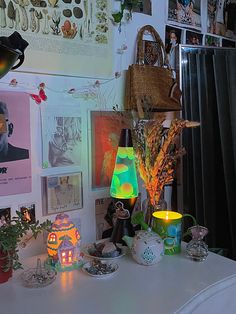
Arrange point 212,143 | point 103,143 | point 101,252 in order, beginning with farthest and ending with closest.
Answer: point 212,143 → point 103,143 → point 101,252

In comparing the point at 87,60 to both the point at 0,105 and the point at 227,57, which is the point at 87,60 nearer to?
the point at 0,105

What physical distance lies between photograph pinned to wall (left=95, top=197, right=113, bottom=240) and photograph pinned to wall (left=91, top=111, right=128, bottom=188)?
2.7 inches

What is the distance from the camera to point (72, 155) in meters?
1.23

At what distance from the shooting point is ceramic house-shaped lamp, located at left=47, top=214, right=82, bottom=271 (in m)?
0.99

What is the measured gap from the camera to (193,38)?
1.59m

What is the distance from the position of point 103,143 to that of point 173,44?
616 millimetres

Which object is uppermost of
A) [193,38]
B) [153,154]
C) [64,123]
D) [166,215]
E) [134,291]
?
[193,38]

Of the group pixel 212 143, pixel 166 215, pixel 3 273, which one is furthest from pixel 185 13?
pixel 3 273

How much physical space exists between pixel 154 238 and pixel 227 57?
1.09 metres

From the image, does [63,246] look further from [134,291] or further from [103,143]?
[103,143]

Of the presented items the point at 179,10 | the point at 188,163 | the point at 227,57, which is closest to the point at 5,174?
the point at 188,163

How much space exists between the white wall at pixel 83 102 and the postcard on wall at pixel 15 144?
2cm

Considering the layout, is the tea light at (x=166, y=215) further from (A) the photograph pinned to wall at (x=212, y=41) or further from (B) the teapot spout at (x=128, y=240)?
(A) the photograph pinned to wall at (x=212, y=41)

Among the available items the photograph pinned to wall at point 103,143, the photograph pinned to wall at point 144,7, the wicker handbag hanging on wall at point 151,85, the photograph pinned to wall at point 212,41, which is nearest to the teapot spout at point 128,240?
the photograph pinned to wall at point 103,143
